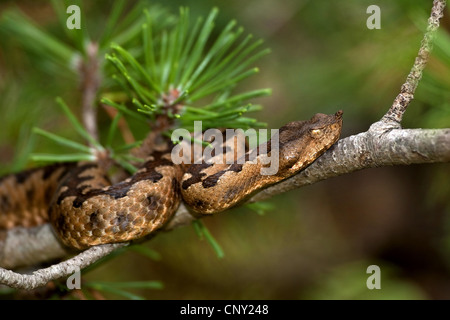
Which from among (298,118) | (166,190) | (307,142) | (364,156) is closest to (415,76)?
(364,156)

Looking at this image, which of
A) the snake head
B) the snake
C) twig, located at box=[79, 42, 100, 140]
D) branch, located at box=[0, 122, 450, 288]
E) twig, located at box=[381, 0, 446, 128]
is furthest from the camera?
twig, located at box=[79, 42, 100, 140]

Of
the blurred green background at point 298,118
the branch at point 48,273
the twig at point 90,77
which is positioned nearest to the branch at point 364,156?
the branch at point 48,273

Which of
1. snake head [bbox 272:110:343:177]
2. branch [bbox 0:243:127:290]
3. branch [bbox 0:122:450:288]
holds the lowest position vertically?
branch [bbox 0:243:127:290]

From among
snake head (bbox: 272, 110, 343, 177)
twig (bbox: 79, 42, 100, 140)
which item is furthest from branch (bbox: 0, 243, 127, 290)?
twig (bbox: 79, 42, 100, 140)

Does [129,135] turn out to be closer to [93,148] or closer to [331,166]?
[93,148]

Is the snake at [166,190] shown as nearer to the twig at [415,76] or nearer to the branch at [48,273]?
the branch at [48,273]

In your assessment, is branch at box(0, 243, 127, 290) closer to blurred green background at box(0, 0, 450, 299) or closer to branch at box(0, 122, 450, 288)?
branch at box(0, 122, 450, 288)
